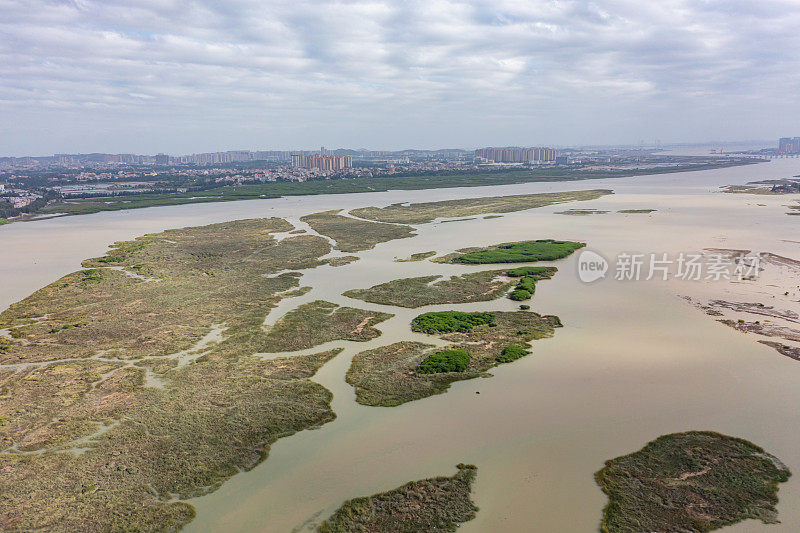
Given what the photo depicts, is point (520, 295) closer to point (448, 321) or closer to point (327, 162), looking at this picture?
point (448, 321)

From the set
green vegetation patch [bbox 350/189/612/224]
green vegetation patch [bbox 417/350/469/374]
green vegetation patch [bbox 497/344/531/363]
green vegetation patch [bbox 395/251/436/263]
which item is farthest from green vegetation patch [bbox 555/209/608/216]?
green vegetation patch [bbox 417/350/469/374]

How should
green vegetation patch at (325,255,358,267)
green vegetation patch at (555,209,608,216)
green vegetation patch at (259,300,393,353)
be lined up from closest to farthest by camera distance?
green vegetation patch at (259,300,393,353)
green vegetation patch at (325,255,358,267)
green vegetation patch at (555,209,608,216)

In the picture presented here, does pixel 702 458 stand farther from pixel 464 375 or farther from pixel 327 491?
pixel 327 491

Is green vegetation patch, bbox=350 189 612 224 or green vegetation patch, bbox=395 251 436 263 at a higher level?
green vegetation patch, bbox=350 189 612 224

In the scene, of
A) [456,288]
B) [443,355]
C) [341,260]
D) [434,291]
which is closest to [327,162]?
[341,260]

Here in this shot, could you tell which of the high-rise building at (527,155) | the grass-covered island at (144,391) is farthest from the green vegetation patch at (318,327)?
the high-rise building at (527,155)

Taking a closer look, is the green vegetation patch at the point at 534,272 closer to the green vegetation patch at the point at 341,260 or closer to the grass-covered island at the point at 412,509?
the green vegetation patch at the point at 341,260

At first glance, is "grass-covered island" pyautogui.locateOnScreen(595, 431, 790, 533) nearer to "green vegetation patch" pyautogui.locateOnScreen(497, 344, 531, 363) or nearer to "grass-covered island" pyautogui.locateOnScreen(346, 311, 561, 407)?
"green vegetation patch" pyautogui.locateOnScreen(497, 344, 531, 363)
